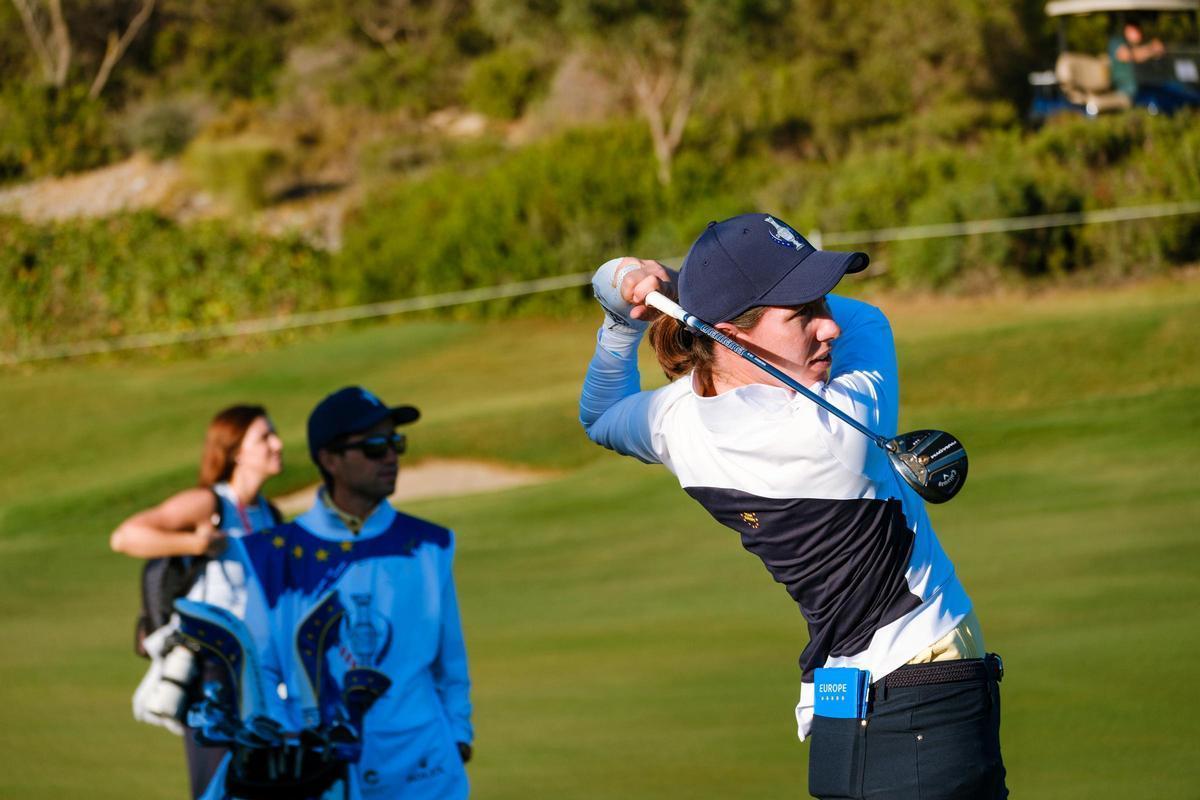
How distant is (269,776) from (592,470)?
11.1 meters

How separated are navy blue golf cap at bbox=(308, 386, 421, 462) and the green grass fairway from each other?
2103mm

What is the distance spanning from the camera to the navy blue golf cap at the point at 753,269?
319 centimetres

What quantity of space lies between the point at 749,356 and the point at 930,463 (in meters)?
0.40

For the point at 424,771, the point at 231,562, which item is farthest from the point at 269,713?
the point at 231,562

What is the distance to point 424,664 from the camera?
15.6ft

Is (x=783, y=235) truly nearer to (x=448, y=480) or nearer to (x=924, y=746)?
(x=924, y=746)

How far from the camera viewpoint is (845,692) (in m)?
3.37

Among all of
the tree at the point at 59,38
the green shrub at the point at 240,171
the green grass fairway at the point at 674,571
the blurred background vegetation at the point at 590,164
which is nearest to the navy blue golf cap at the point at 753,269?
the green grass fairway at the point at 674,571

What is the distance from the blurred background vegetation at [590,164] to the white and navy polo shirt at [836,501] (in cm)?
1891

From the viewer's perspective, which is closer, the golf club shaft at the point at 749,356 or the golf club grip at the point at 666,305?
the golf club shaft at the point at 749,356

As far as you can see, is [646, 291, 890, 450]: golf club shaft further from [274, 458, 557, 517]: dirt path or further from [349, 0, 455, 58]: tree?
[349, 0, 455, 58]: tree

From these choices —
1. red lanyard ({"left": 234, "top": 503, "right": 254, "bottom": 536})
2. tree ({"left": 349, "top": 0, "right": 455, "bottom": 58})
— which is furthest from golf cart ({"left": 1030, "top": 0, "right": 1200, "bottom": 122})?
tree ({"left": 349, "top": 0, "right": 455, "bottom": 58})

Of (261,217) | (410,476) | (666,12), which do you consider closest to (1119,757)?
(410,476)

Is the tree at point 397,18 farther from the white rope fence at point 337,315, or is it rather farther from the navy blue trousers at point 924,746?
the navy blue trousers at point 924,746
